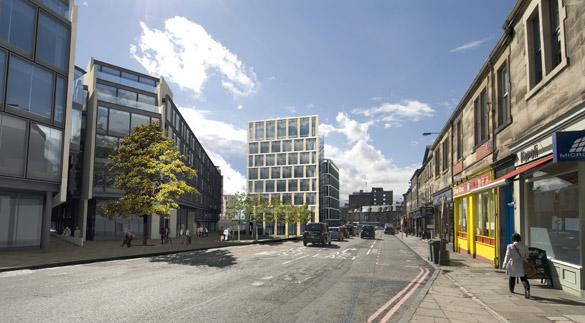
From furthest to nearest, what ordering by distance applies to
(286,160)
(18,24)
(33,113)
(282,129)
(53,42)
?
(282,129) → (286,160) → (53,42) → (33,113) → (18,24)

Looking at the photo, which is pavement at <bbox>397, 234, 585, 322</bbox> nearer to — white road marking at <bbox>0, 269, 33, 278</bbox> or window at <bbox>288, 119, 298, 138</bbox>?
white road marking at <bbox>0, 269, 33, 278</bbox>

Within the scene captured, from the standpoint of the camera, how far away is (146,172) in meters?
28.5

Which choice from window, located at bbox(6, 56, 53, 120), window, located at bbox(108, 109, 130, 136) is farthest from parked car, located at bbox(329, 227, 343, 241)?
window, located at bbox(6, 56, 53, 120)

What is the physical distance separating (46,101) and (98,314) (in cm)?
2253

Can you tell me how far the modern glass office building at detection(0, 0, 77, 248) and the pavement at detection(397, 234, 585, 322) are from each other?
23.6 metres

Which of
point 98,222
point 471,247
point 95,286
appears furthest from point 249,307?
point 98,222

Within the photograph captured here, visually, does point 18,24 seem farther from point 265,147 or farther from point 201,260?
point 265,147

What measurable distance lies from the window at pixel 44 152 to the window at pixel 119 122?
50.2 ft

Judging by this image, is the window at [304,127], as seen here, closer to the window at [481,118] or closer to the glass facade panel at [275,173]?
the glass facade panel at [275,173]

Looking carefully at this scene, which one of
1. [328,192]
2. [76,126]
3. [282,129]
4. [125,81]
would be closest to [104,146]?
[76,126]

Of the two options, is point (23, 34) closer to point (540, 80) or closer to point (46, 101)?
point (46, 101)

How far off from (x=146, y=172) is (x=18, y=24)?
11.5 metres

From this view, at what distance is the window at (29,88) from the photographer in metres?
23.5

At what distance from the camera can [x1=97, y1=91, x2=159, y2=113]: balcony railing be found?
136 ft
